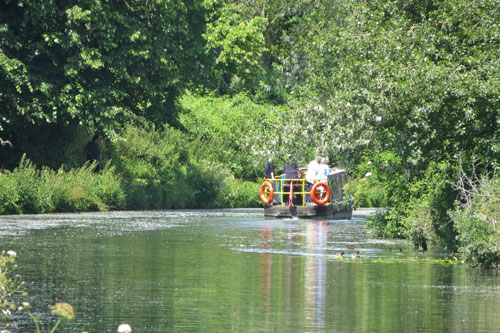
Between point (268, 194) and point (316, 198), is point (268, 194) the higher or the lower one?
the higher one

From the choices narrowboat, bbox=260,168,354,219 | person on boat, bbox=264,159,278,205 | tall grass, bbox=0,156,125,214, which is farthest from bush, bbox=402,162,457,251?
tall grass, bbox=0,156,125,214

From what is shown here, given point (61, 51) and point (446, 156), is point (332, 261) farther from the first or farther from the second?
point (61, 51)

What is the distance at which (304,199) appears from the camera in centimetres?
3647

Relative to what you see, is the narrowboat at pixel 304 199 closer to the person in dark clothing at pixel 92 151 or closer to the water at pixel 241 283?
the person in dark clothing at pixel 92 151

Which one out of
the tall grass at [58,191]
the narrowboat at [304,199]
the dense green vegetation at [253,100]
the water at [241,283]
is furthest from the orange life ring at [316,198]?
the water at [241,283]

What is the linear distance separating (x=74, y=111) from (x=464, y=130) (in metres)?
18.6

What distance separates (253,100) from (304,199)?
24899mm

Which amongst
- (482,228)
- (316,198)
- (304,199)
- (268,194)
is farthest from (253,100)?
(482,228)

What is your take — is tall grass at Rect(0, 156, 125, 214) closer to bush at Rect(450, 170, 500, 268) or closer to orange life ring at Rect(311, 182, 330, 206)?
orange life ring at Rect(311, 182, 330, 206)

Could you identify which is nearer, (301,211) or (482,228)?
(482,228)

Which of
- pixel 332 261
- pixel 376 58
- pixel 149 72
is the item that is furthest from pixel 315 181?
pixel 332 261

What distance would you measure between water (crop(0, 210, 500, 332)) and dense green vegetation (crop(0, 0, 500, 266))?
6.57ft

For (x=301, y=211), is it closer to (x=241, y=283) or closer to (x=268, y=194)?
(x=268, y=194)

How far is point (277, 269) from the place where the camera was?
59.0 ft
